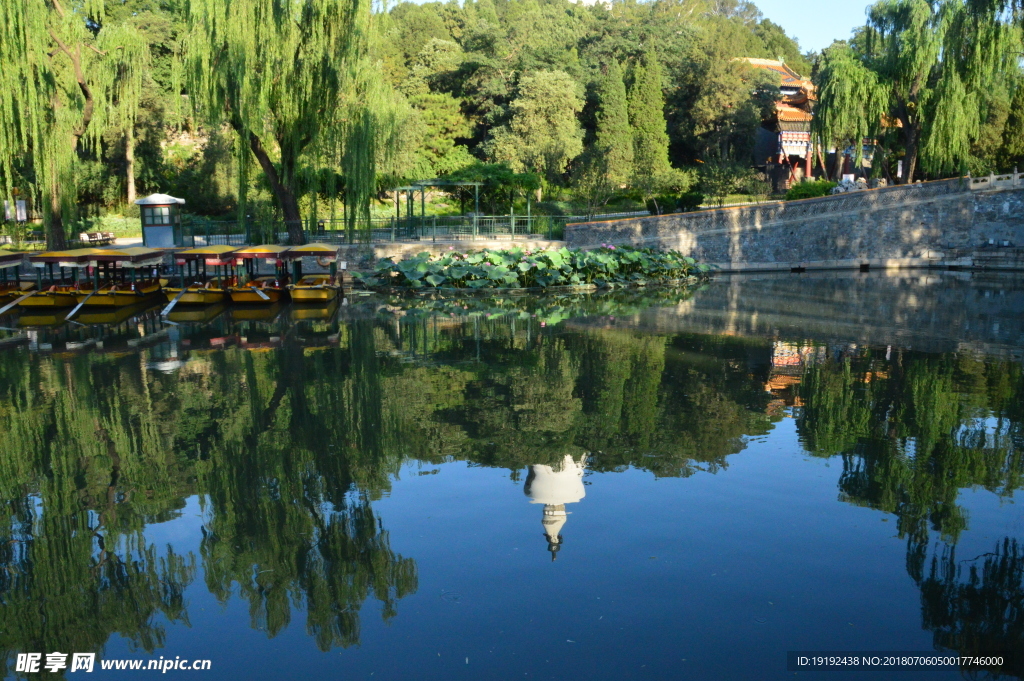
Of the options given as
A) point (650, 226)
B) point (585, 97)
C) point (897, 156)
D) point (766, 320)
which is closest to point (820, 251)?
point (650, 226)

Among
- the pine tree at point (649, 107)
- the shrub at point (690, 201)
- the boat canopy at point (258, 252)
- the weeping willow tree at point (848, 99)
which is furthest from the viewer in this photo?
the pine tree at point (649, 107)

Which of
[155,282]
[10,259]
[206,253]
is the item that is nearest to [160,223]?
[155,282]

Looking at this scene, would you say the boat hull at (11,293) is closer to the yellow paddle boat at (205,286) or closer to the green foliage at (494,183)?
the yellow paddle boat at (205,286)

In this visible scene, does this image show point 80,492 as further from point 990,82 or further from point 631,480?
point 990,82

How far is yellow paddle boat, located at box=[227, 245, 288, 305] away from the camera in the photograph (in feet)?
82.3

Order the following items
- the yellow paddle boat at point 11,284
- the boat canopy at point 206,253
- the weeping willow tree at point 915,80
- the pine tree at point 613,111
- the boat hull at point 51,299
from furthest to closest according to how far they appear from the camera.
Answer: the pine tree at point 613,111 < the weeping willow tree at point 915,80 < the boat canopy at point 206,253 < the yellow paddle boat at point 11,284 < the boat hull at point 51,299

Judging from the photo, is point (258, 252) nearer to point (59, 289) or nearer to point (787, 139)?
point (59, 289)

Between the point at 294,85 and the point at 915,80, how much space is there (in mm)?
26449

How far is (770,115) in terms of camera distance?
51938 millimetres

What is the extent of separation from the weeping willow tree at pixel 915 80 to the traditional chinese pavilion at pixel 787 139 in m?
10.2

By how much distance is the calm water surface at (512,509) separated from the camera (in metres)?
6.43

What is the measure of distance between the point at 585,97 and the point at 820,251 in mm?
20909

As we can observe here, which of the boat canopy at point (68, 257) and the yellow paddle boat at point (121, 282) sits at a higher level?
the boat canopy at point (68, 257)

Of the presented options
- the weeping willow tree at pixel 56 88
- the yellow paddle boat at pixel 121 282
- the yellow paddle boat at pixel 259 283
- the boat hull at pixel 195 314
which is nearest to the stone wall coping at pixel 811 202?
the yellow paddle boat at pixel 259 283
